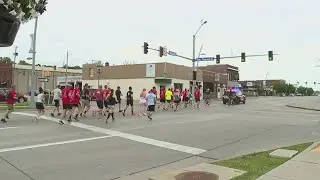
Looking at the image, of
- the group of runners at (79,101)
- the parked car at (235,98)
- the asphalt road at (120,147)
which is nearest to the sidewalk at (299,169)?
the asphalt road at (120,147)

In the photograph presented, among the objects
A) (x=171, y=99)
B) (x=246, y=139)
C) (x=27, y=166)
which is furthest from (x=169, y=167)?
(x=171, y=99)

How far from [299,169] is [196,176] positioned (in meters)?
2.02

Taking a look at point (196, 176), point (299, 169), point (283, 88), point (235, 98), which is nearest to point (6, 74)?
point (235, 98)

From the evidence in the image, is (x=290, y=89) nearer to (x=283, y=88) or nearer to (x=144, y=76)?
(x=283, y=88)

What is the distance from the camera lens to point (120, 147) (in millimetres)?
11039

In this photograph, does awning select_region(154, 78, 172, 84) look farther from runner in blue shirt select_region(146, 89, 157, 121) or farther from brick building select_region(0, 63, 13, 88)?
runner in blue shirt select_region(146, 89, 157, 121)

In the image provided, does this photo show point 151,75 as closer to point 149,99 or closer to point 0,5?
point 149,99

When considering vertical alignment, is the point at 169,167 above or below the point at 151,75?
below

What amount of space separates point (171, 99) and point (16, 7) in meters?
27.0

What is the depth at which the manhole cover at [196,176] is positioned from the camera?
7405 millimetres

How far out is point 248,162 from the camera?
8.55 meters

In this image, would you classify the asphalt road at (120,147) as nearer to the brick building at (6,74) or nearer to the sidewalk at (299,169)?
the sidewalk at (299,169)

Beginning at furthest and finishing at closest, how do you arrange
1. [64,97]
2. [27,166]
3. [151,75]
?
[151,75] → [64,97] → [27,166]

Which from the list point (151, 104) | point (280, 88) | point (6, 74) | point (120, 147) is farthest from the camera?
point (280, 88)
